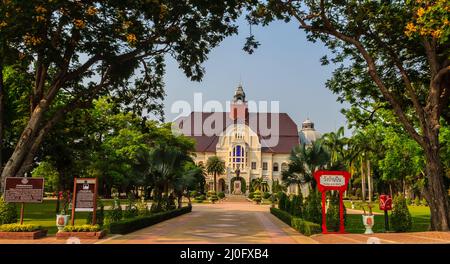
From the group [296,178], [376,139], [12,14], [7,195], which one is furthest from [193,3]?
[376,139]

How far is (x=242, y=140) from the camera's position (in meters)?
85.4

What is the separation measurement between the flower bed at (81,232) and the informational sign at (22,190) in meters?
1.69

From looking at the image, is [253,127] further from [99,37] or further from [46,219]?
[99,37]

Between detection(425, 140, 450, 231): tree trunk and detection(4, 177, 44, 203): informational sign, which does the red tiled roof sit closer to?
detection(425, 140, 450, 231): tree trunk

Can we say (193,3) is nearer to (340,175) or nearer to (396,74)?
(340,175)

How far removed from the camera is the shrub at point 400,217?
1705 centimetres

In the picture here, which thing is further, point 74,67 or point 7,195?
point 74,67

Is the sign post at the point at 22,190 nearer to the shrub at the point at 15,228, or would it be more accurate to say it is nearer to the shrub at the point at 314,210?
the shrub at the point at 15,228

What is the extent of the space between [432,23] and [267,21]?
6773 mm

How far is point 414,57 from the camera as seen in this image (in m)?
19.1

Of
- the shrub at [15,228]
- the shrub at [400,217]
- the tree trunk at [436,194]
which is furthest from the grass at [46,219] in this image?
the tree trunk at [436,194]

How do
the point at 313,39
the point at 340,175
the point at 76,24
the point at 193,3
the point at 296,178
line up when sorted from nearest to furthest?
the point at 76,24
the point at 193,3
the point at 340,175
the point at 313,39
the point at 296,178

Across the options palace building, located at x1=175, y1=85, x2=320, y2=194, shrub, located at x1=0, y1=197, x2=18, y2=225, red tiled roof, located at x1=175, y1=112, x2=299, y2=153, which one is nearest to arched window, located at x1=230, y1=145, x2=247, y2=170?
palace building, located at x1=175, y1=85, x2=320, y2=194

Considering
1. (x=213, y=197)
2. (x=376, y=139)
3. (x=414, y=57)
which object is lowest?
(x=213, y=197)
